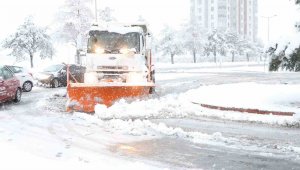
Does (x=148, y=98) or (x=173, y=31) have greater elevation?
(x=173, y=31)

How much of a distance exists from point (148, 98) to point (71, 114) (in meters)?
3.18

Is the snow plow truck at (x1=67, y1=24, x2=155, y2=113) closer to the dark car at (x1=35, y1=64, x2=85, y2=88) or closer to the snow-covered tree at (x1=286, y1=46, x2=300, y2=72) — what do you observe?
the snow-covered tree at (x1=286, y1=46, x2=300, y2=72)

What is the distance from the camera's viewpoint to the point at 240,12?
155m

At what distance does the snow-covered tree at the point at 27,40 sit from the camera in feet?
169

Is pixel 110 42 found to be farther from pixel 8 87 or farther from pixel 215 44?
pixel 215 44

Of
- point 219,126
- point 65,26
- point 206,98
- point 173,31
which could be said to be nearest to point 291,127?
point 219,126

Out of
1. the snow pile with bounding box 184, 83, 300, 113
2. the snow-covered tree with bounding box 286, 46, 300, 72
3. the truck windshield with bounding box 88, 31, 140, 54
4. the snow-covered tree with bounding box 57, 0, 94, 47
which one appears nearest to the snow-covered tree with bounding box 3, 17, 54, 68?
the snow-covered tree with bounding box 57, 0, 94, 47

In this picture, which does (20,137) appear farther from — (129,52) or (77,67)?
(77,67)

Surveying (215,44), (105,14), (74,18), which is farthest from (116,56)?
(215,44)

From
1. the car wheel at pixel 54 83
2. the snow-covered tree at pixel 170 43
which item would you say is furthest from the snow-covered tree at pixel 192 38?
the car wheel at pixel 54 83

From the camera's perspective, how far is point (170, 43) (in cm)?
8050

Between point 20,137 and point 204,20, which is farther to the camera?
point 204,20

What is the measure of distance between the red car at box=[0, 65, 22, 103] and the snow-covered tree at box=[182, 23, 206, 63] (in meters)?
67.6

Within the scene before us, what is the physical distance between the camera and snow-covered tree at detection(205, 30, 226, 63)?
91.4 m
